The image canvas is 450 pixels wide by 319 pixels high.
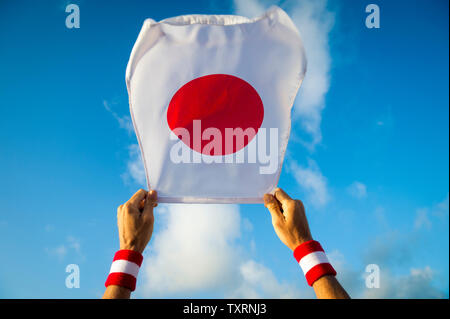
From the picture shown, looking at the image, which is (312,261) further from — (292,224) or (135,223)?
(135,223)

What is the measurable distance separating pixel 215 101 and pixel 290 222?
2318 millimetres

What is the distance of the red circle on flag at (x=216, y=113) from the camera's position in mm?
4828

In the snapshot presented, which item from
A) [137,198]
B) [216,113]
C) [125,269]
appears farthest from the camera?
[216,113]

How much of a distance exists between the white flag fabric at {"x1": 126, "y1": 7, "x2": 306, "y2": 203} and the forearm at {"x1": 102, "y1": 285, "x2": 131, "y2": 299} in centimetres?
181

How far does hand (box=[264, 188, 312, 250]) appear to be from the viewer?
3.52 m

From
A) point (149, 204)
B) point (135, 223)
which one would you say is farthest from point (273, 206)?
point (135, 223)

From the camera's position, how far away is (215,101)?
4934 mm

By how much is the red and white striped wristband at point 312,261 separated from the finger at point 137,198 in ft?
6.63

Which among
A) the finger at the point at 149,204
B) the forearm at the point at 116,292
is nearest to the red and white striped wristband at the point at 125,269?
the forearm at the point at 116,292

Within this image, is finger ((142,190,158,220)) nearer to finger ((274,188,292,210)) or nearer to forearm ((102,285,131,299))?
forearm ((102,285,131,299))

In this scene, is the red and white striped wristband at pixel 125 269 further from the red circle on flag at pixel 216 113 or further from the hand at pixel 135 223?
the red circle on flag at pixel 216 113

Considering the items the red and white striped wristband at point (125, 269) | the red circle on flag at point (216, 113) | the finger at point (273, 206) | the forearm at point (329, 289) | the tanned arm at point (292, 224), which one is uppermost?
the red circle on flag at point (216, 113)
